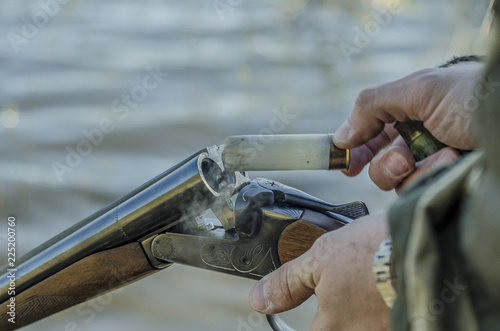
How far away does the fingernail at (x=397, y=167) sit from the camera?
1.58m

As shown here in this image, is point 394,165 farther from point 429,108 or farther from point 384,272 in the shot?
point 384,272

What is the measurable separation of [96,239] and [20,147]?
3229mm

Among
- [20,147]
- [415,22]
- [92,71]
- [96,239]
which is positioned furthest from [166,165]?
[415,22]

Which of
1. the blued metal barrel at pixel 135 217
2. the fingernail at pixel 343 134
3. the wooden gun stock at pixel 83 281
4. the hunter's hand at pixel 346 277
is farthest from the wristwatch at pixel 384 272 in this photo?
the wooden gun stock at pixel 83 281

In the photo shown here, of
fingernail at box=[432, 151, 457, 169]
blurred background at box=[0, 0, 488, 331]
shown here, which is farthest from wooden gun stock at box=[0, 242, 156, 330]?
blurred background at box=[0, 0, 488, 331]

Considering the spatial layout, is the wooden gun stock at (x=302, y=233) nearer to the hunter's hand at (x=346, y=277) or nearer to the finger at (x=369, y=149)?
the finger at (x=369, y=149)

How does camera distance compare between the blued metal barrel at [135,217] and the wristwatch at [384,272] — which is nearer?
the wristwatch at [384,272]

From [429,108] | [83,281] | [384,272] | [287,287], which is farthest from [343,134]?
[83,281]

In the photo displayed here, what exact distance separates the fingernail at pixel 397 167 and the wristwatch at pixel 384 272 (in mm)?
577

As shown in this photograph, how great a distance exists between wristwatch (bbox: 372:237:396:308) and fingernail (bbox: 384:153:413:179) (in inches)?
22.7

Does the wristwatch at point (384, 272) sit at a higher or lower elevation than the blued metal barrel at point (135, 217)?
lower

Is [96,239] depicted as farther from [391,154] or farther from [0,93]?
[0,93]

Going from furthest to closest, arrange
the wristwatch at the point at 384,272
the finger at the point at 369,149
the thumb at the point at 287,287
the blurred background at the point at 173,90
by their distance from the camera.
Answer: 1. the blurred background at the point at 173,90
2. the finger at the point at 369,149
3. the thumb at the point at 287,287
4. the wristwatch at the point at 384,272

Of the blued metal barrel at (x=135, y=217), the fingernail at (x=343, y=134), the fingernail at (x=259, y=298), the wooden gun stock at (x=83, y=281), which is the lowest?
the fingernail at (x=259, y=298)
